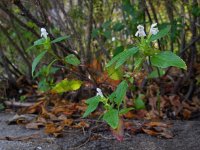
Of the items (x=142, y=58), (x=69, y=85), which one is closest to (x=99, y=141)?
(x=69, y=85)

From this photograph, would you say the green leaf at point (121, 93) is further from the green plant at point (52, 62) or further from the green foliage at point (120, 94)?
the green plant at point (52, 62)

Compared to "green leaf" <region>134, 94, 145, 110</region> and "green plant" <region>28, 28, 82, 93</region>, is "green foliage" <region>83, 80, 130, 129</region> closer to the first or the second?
"green plant" <region>28, 28, 82, 93</region>

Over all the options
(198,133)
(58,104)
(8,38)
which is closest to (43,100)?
(58,104)

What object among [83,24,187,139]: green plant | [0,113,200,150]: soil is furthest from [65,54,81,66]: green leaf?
[0,113,200,150]: soil

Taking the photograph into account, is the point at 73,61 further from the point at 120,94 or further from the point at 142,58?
the point at 142,58

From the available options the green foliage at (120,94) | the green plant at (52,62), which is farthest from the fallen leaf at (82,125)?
the green foliage at (120,94)
